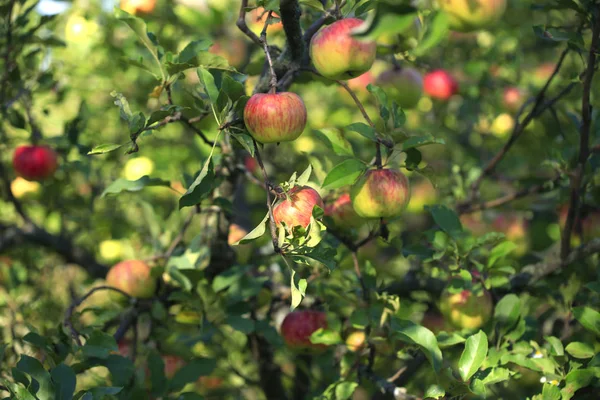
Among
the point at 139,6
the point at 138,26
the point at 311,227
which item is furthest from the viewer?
the point at 139,6

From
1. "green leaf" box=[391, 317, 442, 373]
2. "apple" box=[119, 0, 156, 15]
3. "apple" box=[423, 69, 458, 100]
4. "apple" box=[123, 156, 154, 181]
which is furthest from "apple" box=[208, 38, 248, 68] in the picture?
"green leaf" box=[391, 317, 442, 373]

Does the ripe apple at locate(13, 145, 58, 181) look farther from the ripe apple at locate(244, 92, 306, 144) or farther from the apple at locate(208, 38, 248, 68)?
the ripe apple at locate(244, 92, 306, 144)

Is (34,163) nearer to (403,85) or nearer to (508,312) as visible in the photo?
(403,85)

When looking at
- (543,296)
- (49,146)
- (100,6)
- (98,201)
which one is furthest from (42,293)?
(543,296)

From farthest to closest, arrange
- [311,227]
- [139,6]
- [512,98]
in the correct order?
[512,98]
[139,6]
[311,227]

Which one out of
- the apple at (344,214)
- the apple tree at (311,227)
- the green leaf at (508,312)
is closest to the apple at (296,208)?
the apple tree at (311,227)

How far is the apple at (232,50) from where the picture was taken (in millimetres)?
2873

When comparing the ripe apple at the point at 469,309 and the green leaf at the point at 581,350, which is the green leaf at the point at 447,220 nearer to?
the ripe apple at the point at 469,309

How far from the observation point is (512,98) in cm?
278

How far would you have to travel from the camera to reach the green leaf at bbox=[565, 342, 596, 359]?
1.26 metres

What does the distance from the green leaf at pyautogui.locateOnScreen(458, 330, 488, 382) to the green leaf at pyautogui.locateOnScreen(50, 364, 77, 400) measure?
2.26 feet

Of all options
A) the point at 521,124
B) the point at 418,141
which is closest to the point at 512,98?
the point at 521,124

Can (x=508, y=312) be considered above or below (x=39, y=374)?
below

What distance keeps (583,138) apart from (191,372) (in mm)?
1048
